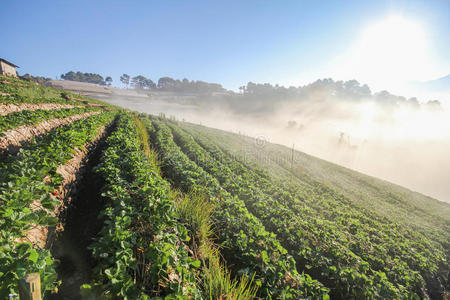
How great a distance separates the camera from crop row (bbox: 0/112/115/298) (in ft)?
6.34

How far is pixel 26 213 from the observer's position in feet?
9.20

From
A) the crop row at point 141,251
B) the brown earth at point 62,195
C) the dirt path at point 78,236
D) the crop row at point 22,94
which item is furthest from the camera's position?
the crop row at point 22,94

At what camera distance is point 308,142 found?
8775cm

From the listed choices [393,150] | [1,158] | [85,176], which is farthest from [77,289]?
[393,150]

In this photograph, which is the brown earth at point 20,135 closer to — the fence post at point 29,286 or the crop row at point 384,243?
the fence post at point 29,286

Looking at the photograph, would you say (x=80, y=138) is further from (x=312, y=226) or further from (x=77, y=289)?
(x=312, y=226)

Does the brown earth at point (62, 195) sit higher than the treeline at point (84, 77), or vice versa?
the treeline at point (84, 77)

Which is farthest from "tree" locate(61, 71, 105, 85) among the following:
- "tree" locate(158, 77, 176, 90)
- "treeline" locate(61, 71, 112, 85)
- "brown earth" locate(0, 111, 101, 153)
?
"brown earth" locate(0, 111, 101, 153)

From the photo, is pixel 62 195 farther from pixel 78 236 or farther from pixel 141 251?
pixel 141 251

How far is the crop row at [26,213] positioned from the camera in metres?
1.93

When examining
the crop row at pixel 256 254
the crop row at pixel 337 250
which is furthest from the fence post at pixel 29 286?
the crop row at pixel 337 250

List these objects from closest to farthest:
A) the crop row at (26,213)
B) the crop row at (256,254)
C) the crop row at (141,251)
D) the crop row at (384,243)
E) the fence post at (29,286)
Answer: the fence post at (29,286)
the crop row at (26,213)
the crop row at (141,251)
the crop row at (256,254)
the crop row at (384,243)

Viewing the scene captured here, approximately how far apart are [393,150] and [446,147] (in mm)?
16204

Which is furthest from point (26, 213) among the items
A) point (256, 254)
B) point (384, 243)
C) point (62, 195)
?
point (384, 243)
